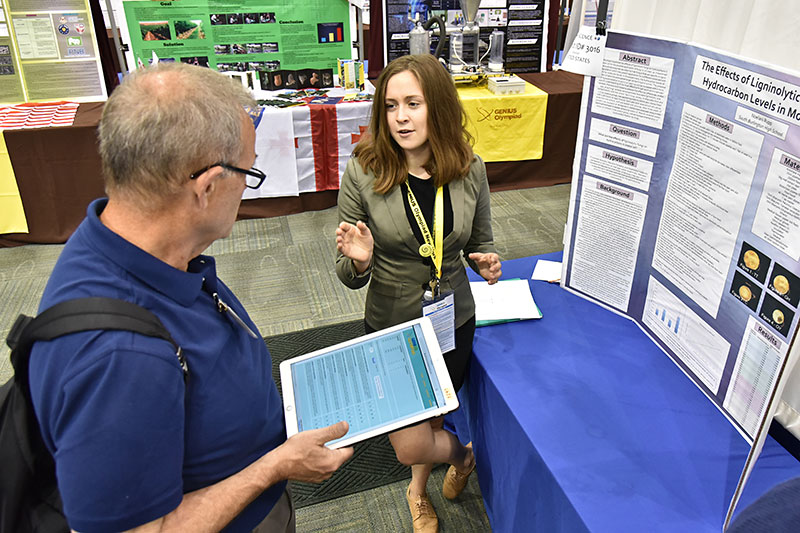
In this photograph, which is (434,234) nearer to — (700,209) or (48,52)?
(700,209)

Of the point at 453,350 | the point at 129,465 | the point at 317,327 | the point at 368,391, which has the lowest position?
the point at 317,327

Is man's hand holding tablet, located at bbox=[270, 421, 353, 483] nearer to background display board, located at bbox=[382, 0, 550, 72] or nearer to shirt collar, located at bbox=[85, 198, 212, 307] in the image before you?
shirt collar, located at bbox=[85, 198, 212, 307]

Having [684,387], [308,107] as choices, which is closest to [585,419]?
[684,387]

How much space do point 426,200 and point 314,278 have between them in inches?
72.1

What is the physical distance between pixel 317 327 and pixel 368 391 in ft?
5.61

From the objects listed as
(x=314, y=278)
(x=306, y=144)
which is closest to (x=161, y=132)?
(x=314, y=278)

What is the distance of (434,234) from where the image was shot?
1.58m

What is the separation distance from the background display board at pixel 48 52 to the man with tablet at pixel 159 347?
361cm

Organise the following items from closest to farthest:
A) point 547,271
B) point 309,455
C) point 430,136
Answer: point 309,455 → point 430,136 → point 547,271

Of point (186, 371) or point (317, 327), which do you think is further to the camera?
point (317, 327)

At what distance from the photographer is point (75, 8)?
3.67m

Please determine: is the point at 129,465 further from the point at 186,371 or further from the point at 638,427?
the point at 638,427

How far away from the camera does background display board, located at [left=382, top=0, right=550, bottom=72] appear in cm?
410

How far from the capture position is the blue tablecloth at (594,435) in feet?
3.53
